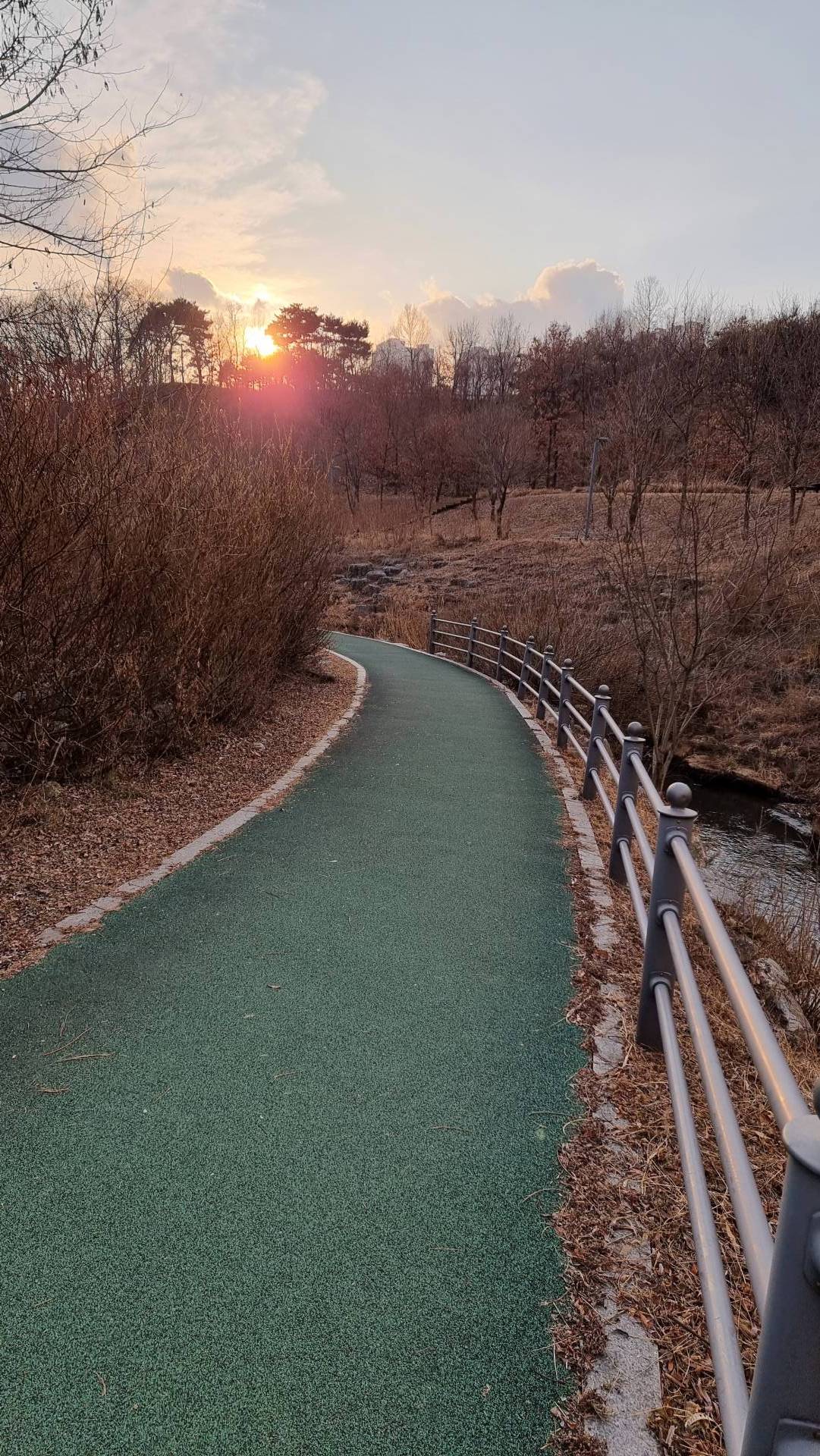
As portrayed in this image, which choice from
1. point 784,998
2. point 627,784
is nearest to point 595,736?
point 627,784

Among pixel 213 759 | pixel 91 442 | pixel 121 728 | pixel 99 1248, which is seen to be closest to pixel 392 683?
pixel 213 759

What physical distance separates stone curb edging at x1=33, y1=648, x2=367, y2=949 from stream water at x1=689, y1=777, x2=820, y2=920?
4544mm

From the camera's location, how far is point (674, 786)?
110 inches

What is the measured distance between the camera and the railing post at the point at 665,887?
9.17ft

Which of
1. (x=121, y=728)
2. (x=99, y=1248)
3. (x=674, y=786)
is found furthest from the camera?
(x=121, y=728)

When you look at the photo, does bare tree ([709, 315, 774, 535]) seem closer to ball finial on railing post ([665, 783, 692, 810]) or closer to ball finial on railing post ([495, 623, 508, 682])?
ball finial on railing post ([495, 623, 508, 682])

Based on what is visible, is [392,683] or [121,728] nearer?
[121,728]

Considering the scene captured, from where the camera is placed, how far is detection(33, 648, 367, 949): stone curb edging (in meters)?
4.41

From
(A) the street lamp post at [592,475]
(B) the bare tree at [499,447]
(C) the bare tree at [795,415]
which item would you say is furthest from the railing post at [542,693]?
(B) the bare tree at [499,447]

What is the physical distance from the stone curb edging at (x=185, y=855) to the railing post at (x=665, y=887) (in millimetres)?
3055

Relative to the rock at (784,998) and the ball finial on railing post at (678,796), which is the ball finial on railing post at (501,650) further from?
the ball finial on railing post at (678,796)

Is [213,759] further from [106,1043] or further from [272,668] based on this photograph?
[106,1043]

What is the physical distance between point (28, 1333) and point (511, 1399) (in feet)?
4.14

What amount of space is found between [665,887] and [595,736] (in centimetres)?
387
